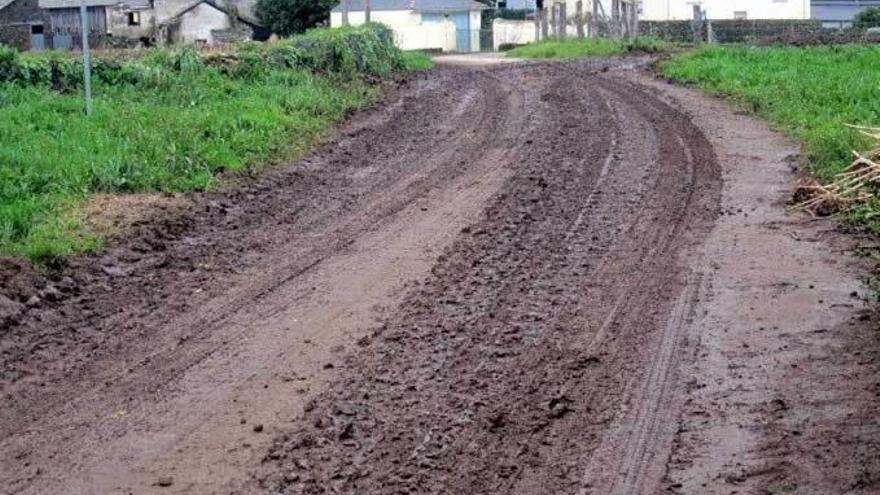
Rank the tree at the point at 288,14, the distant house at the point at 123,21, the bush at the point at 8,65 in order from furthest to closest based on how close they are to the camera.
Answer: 1. the tree at the point at 288,14
2. the distant house at the point at 123,21
3. the bush at the point at 8,65

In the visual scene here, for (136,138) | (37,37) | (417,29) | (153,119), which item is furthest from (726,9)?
(136,138)

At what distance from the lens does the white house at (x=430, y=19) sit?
5947 cm

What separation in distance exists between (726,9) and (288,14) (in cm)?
1927

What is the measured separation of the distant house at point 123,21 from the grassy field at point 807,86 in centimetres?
2644

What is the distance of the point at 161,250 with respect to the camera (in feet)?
38.5

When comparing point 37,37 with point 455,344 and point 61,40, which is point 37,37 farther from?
point 455,344

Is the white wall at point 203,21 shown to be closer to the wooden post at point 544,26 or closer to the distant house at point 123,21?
the distant house at point 123,21

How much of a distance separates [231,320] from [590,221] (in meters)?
4.32

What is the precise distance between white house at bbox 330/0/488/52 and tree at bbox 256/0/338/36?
87 cm

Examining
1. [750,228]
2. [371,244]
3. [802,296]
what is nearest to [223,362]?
[371,244]

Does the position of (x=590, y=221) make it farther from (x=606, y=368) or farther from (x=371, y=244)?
(x=606, y=368)

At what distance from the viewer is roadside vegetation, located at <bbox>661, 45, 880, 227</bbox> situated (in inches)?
615

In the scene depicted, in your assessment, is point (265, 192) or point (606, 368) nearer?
point (606, 368)

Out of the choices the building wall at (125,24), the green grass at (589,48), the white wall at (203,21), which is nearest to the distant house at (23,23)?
the building wall at (125,24)
